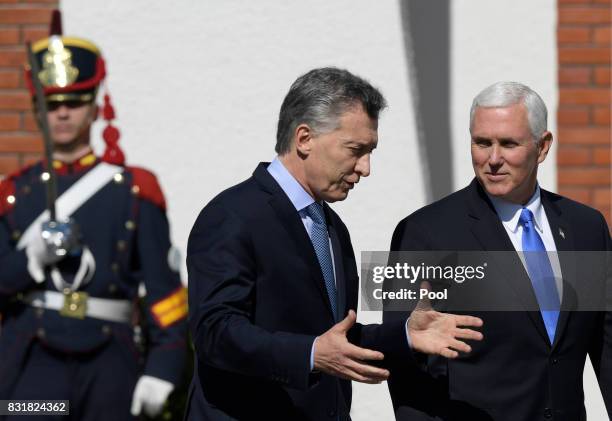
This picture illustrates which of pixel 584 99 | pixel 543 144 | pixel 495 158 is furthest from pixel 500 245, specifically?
pixel 584 99

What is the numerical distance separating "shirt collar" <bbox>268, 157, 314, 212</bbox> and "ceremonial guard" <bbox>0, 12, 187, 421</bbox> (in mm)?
838

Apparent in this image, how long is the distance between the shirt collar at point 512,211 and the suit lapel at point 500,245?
27 millimetres

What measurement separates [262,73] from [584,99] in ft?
5.49

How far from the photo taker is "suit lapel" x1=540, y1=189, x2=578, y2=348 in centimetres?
478

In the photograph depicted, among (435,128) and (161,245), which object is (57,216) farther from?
(435,128)

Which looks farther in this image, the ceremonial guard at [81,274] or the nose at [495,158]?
the ceremonial guard at [81,274]

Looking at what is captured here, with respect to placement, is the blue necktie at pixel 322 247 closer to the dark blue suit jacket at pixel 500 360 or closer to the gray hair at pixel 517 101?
the dark blue suit jacket at pixel 500 360

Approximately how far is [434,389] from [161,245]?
1170 millimetres

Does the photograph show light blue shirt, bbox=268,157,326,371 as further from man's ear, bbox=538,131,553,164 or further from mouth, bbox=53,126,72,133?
mouth, bbox=53,126,72,133

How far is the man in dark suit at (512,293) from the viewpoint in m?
4.74

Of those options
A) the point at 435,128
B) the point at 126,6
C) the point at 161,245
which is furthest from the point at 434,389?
the point at 126,6

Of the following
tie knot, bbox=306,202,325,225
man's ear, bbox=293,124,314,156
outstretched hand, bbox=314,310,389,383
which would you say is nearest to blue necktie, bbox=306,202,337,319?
tie knot, bbox=306,202,325,225

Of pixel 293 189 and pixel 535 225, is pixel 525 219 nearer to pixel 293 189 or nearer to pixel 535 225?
pixel 535 225

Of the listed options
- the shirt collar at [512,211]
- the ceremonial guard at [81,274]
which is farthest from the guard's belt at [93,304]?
the shirt collar at [512,211]
